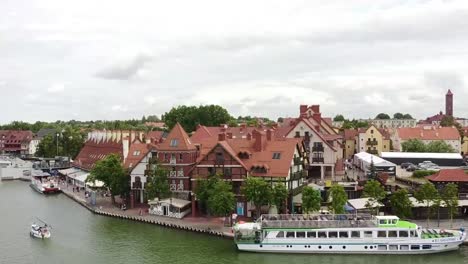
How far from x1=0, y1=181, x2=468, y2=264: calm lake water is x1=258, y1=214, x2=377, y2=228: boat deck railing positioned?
273 cm

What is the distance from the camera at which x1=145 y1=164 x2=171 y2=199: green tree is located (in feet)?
196

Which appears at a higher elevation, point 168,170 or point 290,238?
point 168,170

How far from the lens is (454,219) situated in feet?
175

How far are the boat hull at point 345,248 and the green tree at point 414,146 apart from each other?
50382 millimetres

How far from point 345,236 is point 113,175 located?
32.2 metres

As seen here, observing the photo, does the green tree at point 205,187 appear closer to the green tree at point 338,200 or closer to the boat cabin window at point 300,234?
the boat cabin window at point 300,234

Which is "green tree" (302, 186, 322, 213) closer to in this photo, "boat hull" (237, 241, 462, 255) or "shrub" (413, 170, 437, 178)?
"boat hull" (237, 241, 462, 255)

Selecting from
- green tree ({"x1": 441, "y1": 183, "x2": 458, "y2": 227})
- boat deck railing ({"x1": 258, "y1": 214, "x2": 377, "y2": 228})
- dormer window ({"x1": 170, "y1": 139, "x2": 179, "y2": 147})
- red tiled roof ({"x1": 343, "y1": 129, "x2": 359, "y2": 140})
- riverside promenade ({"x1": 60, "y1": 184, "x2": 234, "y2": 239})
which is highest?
red tiled roof ({"x1": 343, "y1": 129, "x2": 359, "y2": 140})

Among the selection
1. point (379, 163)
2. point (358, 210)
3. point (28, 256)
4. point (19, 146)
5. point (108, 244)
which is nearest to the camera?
point (28, 256)

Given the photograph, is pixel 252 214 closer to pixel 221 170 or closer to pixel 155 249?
pixel 221 170

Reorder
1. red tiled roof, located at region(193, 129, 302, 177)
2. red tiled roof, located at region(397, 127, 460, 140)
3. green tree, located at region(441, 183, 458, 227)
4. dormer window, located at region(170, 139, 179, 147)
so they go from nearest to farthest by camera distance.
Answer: green tree, located at region(441, 183, 458, 227), red tiled roof, located at region(193, 129, 302, 177), dormer window, located at region(170, 139, 179, 147), red tiled roof, located at region(397, 127, 460, 140)

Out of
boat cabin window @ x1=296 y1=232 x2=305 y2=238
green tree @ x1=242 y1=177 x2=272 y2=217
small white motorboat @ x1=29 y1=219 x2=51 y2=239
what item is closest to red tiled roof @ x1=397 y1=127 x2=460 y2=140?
green tree @ x1=242 y1=177 x2=272 y2=217

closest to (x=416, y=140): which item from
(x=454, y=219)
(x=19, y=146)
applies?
(x=454, y=219)

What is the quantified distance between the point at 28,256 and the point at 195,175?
65.9ft
